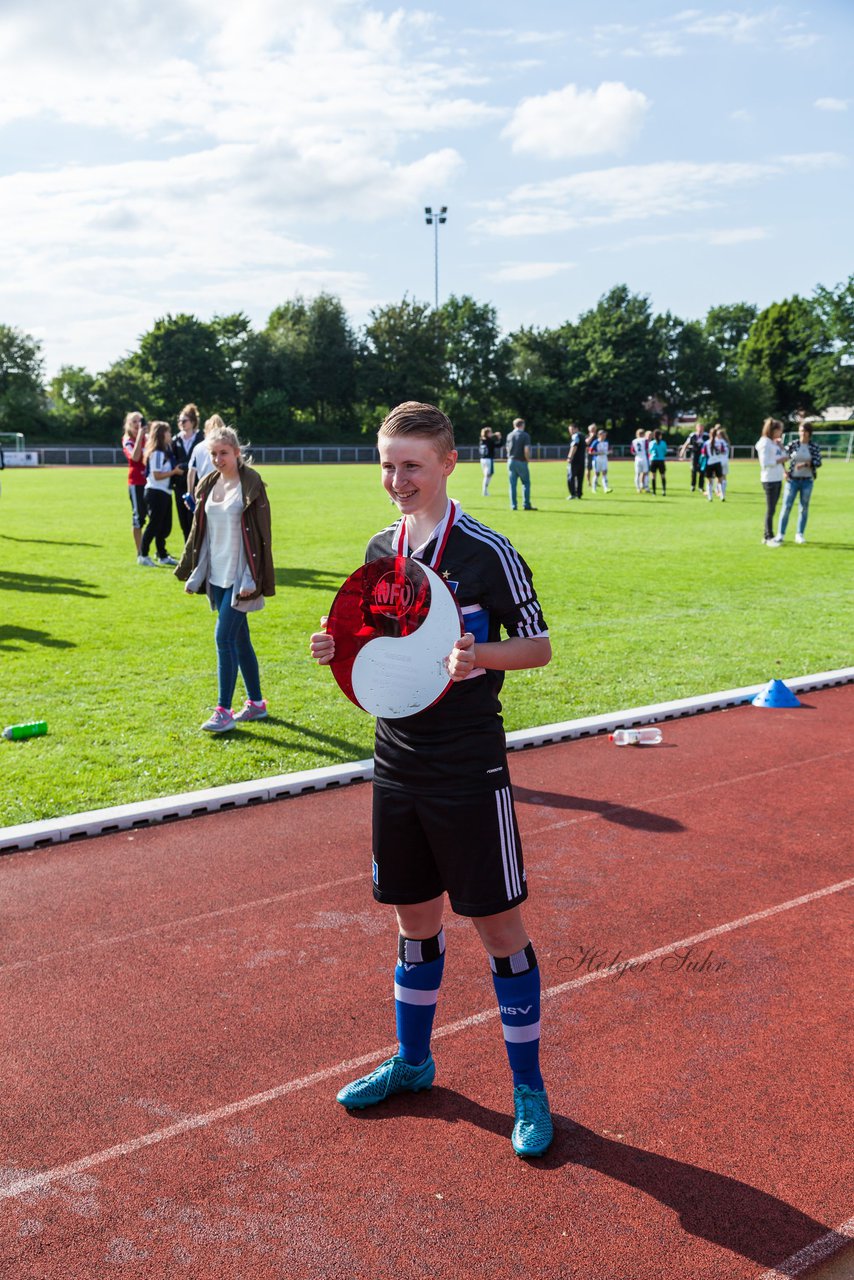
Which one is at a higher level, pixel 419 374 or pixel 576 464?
pixel 419 374

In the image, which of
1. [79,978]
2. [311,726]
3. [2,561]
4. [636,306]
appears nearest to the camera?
[79,978]

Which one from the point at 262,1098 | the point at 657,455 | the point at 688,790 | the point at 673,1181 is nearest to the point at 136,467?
the point at 688,790

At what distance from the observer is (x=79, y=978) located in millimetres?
4500

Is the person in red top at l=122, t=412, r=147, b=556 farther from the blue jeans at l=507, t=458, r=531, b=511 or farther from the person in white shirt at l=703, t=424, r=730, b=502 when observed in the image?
the person in white shirt at l=703, t=424, r=730, b=502

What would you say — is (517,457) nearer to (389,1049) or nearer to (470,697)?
(389,1049)

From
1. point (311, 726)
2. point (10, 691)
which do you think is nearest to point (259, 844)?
point (311, 726)

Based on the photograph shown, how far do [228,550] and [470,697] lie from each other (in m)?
4.62

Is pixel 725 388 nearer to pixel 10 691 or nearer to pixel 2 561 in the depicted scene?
pixel 2 561

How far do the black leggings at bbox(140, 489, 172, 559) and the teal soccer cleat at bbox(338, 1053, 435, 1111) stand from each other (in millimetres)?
12796

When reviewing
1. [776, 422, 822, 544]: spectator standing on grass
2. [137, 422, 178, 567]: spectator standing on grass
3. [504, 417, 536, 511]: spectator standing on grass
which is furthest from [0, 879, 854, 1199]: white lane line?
[504, 417, 536, 511]: spectator standing on grass

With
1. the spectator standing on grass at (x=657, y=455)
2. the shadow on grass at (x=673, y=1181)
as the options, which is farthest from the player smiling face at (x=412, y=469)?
the spectator standing on grass at (x=657, y=455)

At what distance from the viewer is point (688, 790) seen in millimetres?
6895

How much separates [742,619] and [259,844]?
8.28 metres

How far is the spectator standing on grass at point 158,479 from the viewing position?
49.9 feet
